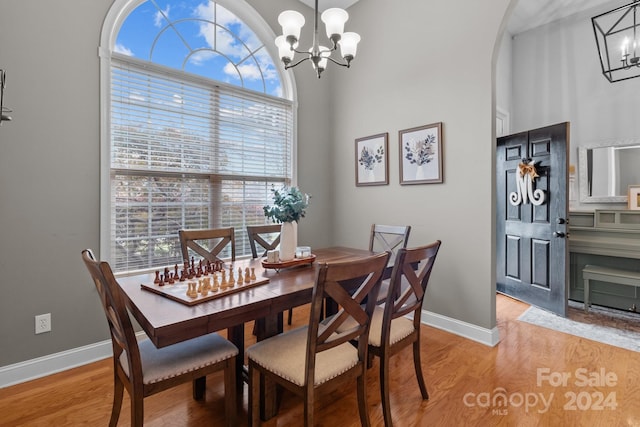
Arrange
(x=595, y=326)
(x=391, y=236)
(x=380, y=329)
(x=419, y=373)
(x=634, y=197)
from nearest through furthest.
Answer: (x=380, y=329) < (x=419, y=373) < (x=391, y=236) < (x=595, y=326) < (x=634, y=197)

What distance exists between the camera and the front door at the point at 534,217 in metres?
3.18

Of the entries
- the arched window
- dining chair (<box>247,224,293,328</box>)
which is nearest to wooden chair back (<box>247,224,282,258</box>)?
dining chair (<box>247,224,293,328</box>)

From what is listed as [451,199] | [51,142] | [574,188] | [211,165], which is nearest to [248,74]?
[211,165]

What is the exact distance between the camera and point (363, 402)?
1.50 m

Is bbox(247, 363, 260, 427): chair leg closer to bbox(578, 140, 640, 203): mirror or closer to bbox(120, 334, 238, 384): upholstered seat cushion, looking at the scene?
bbox(120, 334, 238, 384): upholstered seat cushion

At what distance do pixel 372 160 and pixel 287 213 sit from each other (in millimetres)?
1722

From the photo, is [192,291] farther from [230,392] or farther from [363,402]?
[363,402]

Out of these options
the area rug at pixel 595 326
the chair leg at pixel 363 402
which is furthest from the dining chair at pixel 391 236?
the area rug at pixel 595 326

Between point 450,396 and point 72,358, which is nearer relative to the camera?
point 450,396

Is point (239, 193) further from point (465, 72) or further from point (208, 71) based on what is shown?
point (465, 72)

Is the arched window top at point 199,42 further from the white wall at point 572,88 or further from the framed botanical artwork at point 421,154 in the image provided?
the white wall at point 572,88

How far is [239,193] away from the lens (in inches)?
125

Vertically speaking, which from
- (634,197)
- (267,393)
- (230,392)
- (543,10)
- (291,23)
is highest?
(543,10)

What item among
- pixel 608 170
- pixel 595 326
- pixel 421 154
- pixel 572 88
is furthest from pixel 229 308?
pixel 572 88
